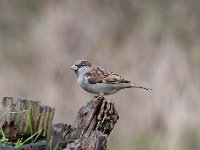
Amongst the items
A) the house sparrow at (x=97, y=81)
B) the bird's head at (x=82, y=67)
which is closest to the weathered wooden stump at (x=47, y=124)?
the house sparrow at (x=97, y=81)

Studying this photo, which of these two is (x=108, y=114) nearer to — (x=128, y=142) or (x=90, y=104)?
(x=90, y=104)

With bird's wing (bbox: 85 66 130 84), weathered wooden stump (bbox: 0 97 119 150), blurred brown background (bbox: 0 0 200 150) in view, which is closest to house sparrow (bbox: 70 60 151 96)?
bird's wing (bbox: 85 66 130 84)

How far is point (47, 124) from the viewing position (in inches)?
172

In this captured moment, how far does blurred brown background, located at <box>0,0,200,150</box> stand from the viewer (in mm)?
9578

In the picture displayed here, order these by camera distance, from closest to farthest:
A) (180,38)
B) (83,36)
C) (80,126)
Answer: (80,126)
(180,38)
(83,36)

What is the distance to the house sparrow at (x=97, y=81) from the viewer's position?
20.3 feet

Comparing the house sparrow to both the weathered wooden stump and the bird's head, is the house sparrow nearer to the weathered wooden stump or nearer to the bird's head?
the bird's head

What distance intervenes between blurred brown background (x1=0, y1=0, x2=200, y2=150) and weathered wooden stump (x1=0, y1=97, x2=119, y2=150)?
4.86 metres

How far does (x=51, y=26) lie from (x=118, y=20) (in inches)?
43.2

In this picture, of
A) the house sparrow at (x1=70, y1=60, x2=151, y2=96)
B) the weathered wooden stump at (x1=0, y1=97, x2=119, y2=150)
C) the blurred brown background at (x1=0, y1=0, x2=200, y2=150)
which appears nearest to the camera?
the weathered wooden stump at (x1=0, y1=97, x2=119, y2=150)

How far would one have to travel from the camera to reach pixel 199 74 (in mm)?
9898

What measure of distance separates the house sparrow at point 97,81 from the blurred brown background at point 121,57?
122 inches

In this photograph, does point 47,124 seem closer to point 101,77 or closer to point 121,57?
point 101,77

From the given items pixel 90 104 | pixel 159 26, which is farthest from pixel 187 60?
pixel 90 104
